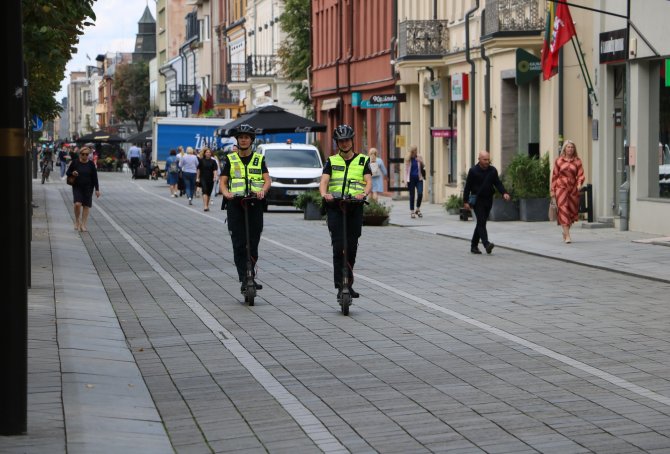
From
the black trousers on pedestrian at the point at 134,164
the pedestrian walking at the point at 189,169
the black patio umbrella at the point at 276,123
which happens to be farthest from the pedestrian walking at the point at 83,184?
the black trousers on pedestrian at the point at 134,164

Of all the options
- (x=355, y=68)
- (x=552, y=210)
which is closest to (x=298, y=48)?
(x=355, y=68)

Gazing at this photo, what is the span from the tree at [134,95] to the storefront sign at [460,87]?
10957cm

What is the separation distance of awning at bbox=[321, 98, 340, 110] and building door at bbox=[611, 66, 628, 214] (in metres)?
30.0

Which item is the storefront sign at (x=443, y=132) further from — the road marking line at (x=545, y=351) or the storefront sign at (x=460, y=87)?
the road marking line at (x=545, y=351)

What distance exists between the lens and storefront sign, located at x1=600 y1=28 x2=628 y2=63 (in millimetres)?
27891

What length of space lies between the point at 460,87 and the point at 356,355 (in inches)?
1152

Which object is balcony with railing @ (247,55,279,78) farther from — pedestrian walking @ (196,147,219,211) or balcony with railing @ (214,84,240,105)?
pedestrian walking @ (196,147,219,211)

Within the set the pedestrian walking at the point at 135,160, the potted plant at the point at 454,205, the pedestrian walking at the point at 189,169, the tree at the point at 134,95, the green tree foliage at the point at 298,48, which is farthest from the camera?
the tree at the point at 134,95

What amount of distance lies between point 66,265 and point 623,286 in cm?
741

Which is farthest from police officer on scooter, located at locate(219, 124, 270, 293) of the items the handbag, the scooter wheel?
the handbag

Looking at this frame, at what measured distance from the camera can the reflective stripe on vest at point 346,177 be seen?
14781mm

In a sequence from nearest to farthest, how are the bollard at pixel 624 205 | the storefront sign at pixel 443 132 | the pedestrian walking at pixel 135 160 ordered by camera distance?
the bollard at pixel 624 205 < the storefront sign at pixel 443 132 < the pedestrian walking at pixel 135 160

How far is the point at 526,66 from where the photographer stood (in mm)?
33344

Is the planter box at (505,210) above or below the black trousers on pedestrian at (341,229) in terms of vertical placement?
below
